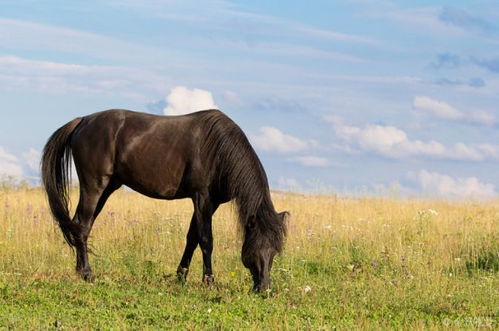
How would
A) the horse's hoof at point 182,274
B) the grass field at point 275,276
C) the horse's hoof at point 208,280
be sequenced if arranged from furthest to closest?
the horse's hoof at point 182,274, the horse's hoof at point 208,280, the grass field at point 275,276

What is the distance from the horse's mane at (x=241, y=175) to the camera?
8.44 meters

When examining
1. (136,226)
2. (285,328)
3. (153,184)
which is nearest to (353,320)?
(285,328)

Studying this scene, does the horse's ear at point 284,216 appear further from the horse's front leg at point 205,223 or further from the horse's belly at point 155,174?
the horse's belly at point 155,174

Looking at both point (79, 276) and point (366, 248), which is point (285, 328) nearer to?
point (79, 276)

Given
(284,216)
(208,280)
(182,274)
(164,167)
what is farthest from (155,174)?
(284,216)

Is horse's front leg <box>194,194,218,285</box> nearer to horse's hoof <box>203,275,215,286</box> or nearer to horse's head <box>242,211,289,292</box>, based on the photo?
horse's hoof <box>203,275,215,286</box>

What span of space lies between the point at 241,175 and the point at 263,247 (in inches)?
42.0

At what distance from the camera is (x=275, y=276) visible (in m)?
9.89

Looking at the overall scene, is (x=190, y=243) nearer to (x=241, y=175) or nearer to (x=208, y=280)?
(x=208, y=280)

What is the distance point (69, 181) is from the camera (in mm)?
10352

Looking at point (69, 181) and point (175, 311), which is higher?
point (69, 181)

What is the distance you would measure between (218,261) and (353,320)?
4068 millimetres

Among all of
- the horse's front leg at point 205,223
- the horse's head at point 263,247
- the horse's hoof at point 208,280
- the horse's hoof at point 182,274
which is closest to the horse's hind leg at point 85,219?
the horse's hoof at point 182,274

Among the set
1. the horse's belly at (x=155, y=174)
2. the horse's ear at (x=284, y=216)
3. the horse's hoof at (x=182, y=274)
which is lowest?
the horse's hoof at (x=182, y=274)
